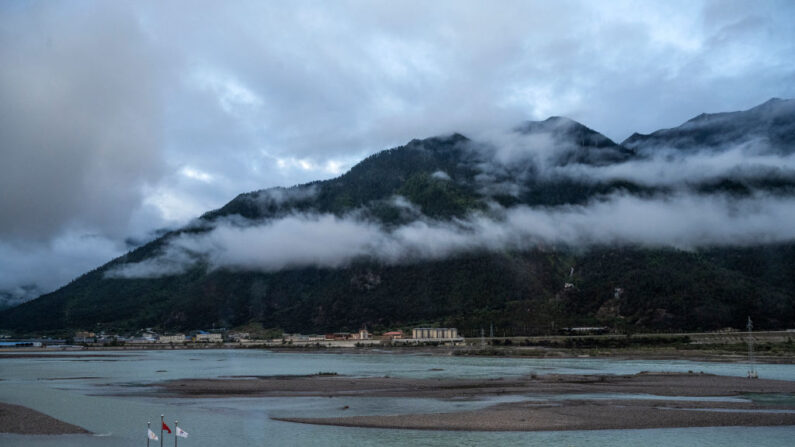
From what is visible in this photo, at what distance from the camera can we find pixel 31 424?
54844 millimetres

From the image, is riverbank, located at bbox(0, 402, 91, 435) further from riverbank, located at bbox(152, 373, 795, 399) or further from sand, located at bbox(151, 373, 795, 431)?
riverbank, located at bbox(152, 373, 795, 399)

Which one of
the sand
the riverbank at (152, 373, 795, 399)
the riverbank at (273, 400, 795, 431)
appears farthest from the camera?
the riverbank at (152, 373, 795, 399)

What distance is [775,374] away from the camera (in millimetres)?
96375

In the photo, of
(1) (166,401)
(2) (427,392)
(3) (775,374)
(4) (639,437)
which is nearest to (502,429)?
(4) (639,437)

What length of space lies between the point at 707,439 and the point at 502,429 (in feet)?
49.3

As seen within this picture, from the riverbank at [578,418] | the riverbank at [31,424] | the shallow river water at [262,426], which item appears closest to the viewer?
the shallow river water at [262,426]

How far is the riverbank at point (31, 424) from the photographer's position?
5193 cm

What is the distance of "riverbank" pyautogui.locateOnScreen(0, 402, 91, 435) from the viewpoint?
2044 inches

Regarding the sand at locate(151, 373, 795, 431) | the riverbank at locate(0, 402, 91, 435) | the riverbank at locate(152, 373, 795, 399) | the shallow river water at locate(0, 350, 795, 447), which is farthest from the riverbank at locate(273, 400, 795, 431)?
the riverbank at locate(0, 402, 91, 435)

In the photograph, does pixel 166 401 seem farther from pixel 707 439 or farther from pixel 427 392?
pixel 707 439

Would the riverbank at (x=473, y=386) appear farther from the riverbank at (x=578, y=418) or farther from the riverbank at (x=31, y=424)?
the riverbank at (x=31, y=424)

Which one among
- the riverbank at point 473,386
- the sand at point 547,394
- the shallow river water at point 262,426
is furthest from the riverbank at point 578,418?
the riverbank at point 473,386

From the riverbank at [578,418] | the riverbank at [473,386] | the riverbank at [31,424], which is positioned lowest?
the riverbank at [473,386]

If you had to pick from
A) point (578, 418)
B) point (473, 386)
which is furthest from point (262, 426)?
point (473, 386)
